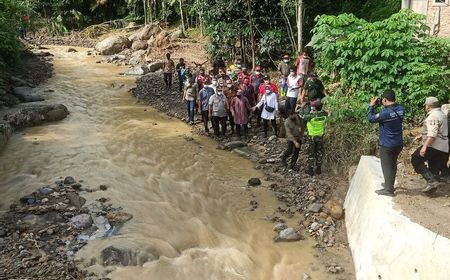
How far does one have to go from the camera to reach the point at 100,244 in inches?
279

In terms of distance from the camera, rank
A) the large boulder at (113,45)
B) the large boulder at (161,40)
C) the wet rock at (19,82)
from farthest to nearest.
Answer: the large boulder at (113,45), the large boulder at (161,40), the wet rock at (19,82)

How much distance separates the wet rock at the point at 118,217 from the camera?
25.7ft

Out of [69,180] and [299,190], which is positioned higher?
[69,180]

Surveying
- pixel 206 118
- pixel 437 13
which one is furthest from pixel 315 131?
pixel 437 13

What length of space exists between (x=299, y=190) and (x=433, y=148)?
310cm

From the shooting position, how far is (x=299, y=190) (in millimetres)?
9188

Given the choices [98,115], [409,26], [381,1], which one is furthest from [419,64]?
[98,115]

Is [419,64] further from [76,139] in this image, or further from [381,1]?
[76,139]

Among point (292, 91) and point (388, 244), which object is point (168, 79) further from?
point (388, 244)

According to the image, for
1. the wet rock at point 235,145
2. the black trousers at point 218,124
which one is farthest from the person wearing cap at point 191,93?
the wet rock at point 235,145

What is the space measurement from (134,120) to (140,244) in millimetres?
7626

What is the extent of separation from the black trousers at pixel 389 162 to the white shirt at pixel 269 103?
5141mm

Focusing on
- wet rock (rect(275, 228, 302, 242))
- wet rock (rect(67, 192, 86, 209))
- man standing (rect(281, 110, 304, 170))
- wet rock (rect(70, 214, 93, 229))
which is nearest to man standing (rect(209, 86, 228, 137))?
man standing (rect(281, 110, 304, 170))

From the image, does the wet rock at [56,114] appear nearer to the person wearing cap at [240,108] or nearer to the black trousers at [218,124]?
the black trousers at [218,124]
